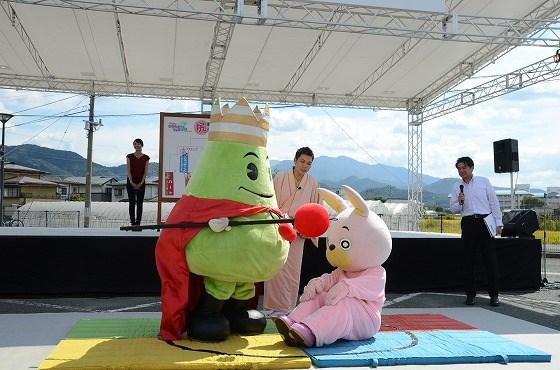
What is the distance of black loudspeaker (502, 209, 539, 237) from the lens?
6.64 m

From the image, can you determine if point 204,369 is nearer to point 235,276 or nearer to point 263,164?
point 235,276

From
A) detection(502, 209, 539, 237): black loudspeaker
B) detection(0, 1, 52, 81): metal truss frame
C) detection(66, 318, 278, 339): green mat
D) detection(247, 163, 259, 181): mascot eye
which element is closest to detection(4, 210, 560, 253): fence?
detection(0, 1, 52, 81): metal truss frame

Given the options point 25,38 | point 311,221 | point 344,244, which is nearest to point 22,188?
point 25,38

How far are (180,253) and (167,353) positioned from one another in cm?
59

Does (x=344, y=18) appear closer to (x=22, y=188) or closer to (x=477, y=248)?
(x=477, y=248)

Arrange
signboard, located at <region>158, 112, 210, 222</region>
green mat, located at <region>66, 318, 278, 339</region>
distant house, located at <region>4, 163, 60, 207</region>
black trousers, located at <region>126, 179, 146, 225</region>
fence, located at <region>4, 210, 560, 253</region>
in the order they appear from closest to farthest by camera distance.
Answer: green mat, located at <region>66, 318, 278, 339</region> < signboard, located at <region>158, 112, 210, 222</region> < black trousers, located at <region>126, 179, 146, 225</region> < fence, located at <region>4, 210, 560, 253</region> < distant house, located at <region>4, 163, 60, 207</region>

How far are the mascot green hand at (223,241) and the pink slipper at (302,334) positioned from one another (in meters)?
0.35

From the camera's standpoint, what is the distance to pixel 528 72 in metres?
10.9

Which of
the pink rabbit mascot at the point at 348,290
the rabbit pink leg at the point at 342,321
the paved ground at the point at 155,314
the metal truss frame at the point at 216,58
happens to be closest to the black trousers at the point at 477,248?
the paved ground at the point at 155,314

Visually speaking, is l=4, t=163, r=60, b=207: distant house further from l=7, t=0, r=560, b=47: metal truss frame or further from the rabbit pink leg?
the rabbit pink leg

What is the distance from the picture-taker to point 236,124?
3.39 metres

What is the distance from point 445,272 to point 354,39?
521cm

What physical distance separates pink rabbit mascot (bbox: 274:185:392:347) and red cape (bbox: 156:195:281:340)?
0.54 meters

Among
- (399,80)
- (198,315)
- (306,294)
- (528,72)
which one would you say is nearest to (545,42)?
(528,72)
